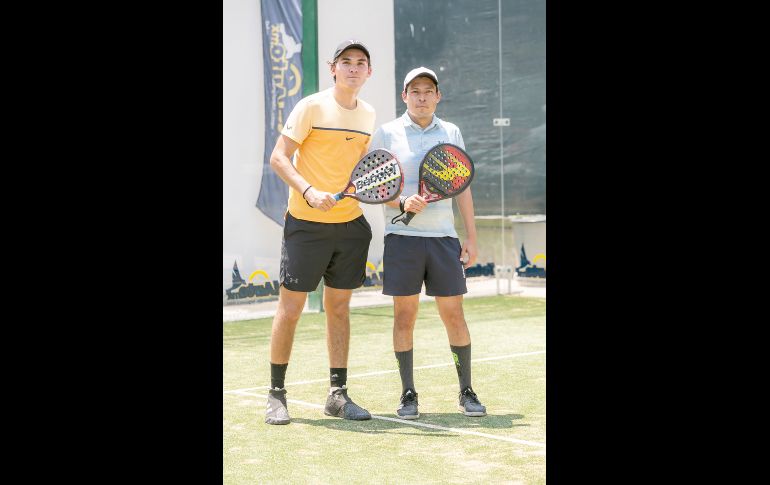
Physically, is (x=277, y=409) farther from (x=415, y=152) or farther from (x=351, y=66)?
(x=351, y=66)

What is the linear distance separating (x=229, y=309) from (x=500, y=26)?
3.73 m

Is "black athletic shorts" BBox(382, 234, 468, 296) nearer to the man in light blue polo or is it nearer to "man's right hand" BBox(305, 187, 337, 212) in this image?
the man in light blue polo

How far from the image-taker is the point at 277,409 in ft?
14.4

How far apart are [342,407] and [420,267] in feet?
2.20

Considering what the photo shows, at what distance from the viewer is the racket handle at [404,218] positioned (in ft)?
14.3

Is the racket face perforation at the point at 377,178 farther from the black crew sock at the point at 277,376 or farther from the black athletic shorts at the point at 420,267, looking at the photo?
the black crew sock at the point at 277,376

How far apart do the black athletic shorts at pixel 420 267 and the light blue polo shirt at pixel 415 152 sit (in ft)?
0.13

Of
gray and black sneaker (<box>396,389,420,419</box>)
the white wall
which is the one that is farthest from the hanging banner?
gray and black sneaker (<box>396,389,420,419</box>)

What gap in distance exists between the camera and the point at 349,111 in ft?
14.4

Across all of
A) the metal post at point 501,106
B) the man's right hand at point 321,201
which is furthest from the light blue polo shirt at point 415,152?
the metal post at point 501,106

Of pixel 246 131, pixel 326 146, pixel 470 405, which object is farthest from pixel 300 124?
pixel 246 131
